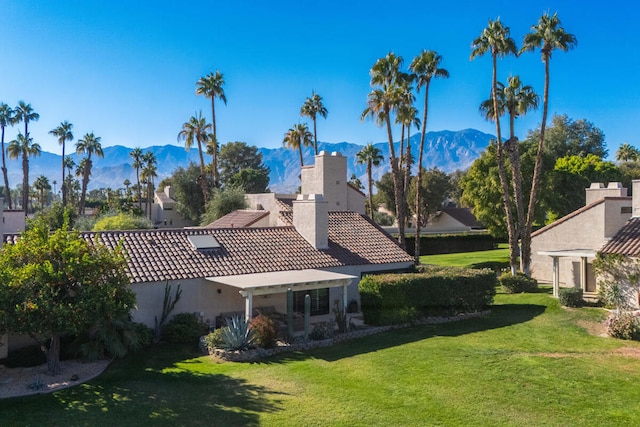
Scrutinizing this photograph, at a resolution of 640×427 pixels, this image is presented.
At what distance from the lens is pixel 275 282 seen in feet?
61.1

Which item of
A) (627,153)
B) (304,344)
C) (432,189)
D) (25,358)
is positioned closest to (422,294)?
(304,344)

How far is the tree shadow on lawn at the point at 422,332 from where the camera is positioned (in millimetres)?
17141

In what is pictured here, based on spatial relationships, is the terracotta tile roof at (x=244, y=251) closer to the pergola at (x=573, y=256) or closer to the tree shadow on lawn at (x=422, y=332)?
the tree shadow on lawn at (x=422, y=332)

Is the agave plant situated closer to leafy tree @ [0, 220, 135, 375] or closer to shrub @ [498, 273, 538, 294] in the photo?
leafy tree @ [0, 220, 135, 375]

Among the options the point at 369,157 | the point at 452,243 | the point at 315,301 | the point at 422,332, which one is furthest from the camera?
the point at 369,157

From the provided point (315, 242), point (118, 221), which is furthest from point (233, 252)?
point (118, 221)

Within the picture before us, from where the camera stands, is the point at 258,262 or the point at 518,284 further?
the point at 518,284

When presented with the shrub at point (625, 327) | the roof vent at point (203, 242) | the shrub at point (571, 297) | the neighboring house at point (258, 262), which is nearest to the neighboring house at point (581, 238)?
the shrub at point (571, 297)

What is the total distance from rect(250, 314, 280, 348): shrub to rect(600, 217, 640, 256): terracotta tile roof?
1628cm

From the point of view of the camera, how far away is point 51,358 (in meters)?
15.0

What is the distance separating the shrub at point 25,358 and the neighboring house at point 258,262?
3200 mm

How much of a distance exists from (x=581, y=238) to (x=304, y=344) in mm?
20446

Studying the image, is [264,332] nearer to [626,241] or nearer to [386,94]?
[626,241]

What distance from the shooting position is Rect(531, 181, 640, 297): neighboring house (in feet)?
86.8
